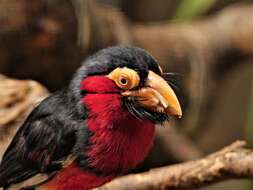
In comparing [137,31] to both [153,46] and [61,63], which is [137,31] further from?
[61,63]

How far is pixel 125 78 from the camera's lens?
86.4 inches

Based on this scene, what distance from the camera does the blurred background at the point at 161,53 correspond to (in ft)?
11.5

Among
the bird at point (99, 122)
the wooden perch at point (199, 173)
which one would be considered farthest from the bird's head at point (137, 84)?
the wooden perch at point (199, 173)

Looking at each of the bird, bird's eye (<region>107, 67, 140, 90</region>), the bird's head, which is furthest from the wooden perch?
bird's eye (<region>107, 67, 140, 90</region>)

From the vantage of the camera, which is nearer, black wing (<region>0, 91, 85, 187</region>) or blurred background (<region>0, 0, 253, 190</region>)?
black wing (<region>0, 91, 85, 187</region>)

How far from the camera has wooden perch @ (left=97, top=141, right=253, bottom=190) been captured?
2219 millimetres

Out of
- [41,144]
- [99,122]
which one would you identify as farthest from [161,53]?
[99,122]

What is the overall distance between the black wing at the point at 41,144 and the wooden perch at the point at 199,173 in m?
0.22

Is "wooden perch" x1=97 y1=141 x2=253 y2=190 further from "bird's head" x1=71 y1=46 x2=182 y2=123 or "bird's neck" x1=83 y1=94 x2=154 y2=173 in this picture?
"bird's head" x1=71 y1=46 x2=182 y2=123

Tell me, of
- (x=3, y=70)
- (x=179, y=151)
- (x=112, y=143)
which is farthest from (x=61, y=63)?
(x=112, y=143)

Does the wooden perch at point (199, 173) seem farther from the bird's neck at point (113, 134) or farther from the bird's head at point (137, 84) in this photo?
the bird's head at point (137, 84)

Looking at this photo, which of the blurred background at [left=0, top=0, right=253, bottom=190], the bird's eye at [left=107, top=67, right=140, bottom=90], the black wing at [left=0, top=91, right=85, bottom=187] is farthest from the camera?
the blurred background at [left=0, top=0, right=253, bottom=190]

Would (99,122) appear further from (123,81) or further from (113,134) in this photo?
(123,81)

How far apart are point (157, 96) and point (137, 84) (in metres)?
0.07
